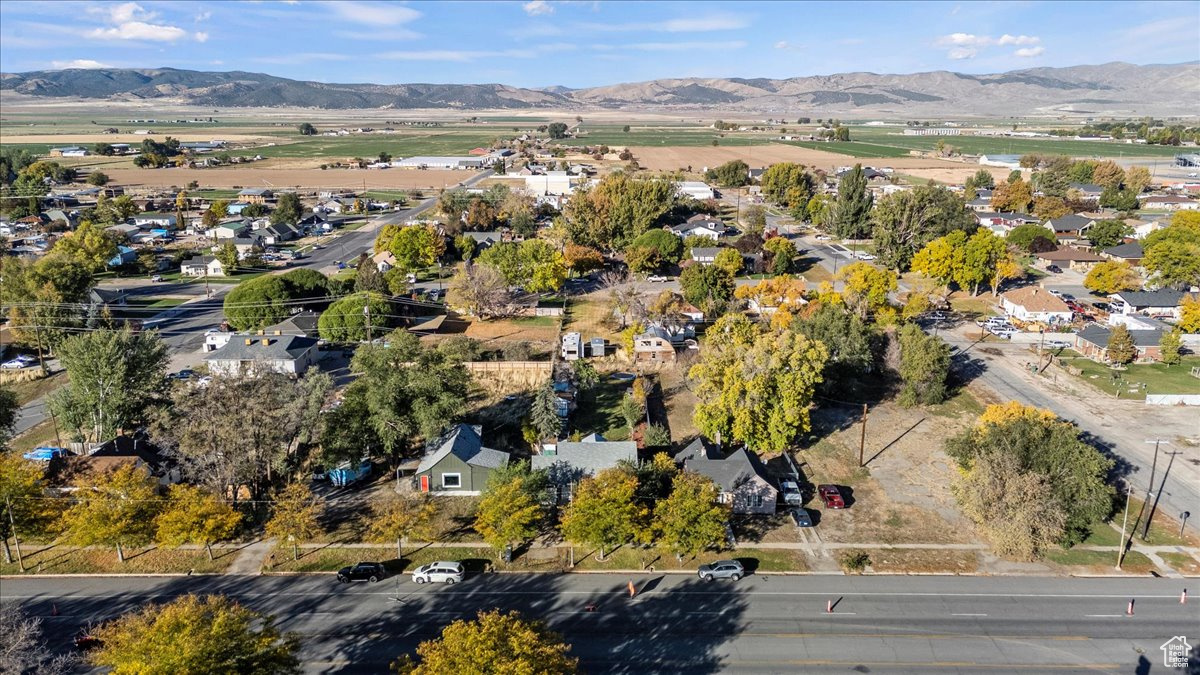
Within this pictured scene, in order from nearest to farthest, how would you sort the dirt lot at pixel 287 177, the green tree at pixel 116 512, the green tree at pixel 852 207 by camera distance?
the green tree at pixel 116 512 < the green tree at pixel 852 207 < the dirt lot at pixel 287 177

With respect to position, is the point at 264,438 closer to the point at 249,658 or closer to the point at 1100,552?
the point at 249,658

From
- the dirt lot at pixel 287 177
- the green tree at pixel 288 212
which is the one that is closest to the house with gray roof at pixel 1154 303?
the green tree at pixel 288 212

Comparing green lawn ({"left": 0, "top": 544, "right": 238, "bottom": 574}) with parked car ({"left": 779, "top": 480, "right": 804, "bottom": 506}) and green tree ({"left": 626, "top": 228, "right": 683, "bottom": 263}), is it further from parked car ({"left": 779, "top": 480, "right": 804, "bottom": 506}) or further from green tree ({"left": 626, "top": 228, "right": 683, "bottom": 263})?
green tree ({"left": 626, "top": 228, "right": 683, "bottom": 263})

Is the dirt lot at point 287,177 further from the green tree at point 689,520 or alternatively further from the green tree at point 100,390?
the green tree at point 689,520

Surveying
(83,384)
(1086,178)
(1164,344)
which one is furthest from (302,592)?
(1086,178)

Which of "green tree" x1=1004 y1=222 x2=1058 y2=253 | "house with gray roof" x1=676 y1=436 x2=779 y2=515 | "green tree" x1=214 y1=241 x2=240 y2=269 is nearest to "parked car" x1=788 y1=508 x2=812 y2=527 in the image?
"house with gray roof" x1=676 y1=436 x2=779 y2=515

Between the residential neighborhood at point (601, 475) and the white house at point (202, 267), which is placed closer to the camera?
the residential neighborhood at point (601, 475)
